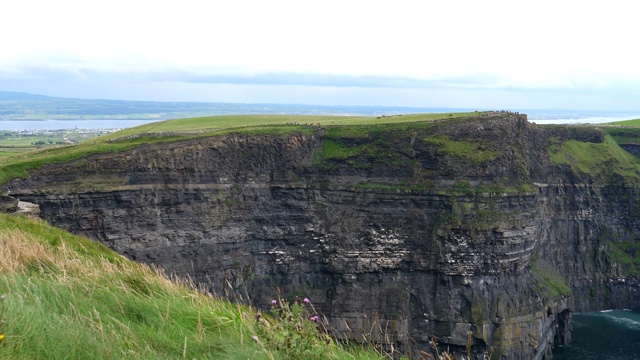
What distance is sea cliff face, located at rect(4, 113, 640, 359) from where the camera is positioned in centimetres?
5659

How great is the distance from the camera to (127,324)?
10.2 meters

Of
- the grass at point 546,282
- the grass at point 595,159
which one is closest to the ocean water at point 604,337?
the grass at point 546,282

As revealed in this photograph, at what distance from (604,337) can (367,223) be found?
3250 cm

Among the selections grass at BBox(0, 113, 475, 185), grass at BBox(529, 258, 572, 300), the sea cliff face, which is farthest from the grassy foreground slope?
grass at BBox(529, 258, 572, 300)

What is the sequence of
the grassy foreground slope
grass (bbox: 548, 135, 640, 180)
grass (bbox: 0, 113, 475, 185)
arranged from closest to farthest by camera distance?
the grassy foreground slope → grass (bbox: 0, 113, 475, 185) → grass (bbox: 548, 135, 640, 180)

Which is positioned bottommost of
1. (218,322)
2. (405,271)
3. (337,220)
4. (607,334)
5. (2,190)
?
(607,334)

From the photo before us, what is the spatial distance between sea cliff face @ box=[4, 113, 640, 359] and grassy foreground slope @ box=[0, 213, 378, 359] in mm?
42871

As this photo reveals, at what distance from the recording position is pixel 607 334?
7188 centimetres

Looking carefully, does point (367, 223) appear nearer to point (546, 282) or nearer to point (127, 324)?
point (546, 282)

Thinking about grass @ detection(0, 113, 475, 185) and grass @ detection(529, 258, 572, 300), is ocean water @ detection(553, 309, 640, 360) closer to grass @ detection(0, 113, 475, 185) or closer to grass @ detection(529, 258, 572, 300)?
grass @ detection(529, 258, 572, 300)

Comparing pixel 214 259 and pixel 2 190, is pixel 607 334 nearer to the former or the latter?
pixel 214 259

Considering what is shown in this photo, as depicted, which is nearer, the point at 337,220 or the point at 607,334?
the point at 337,220

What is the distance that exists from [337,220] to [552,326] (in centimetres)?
2644

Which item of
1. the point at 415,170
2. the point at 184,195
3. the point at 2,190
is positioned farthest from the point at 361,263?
the point at 2,190
